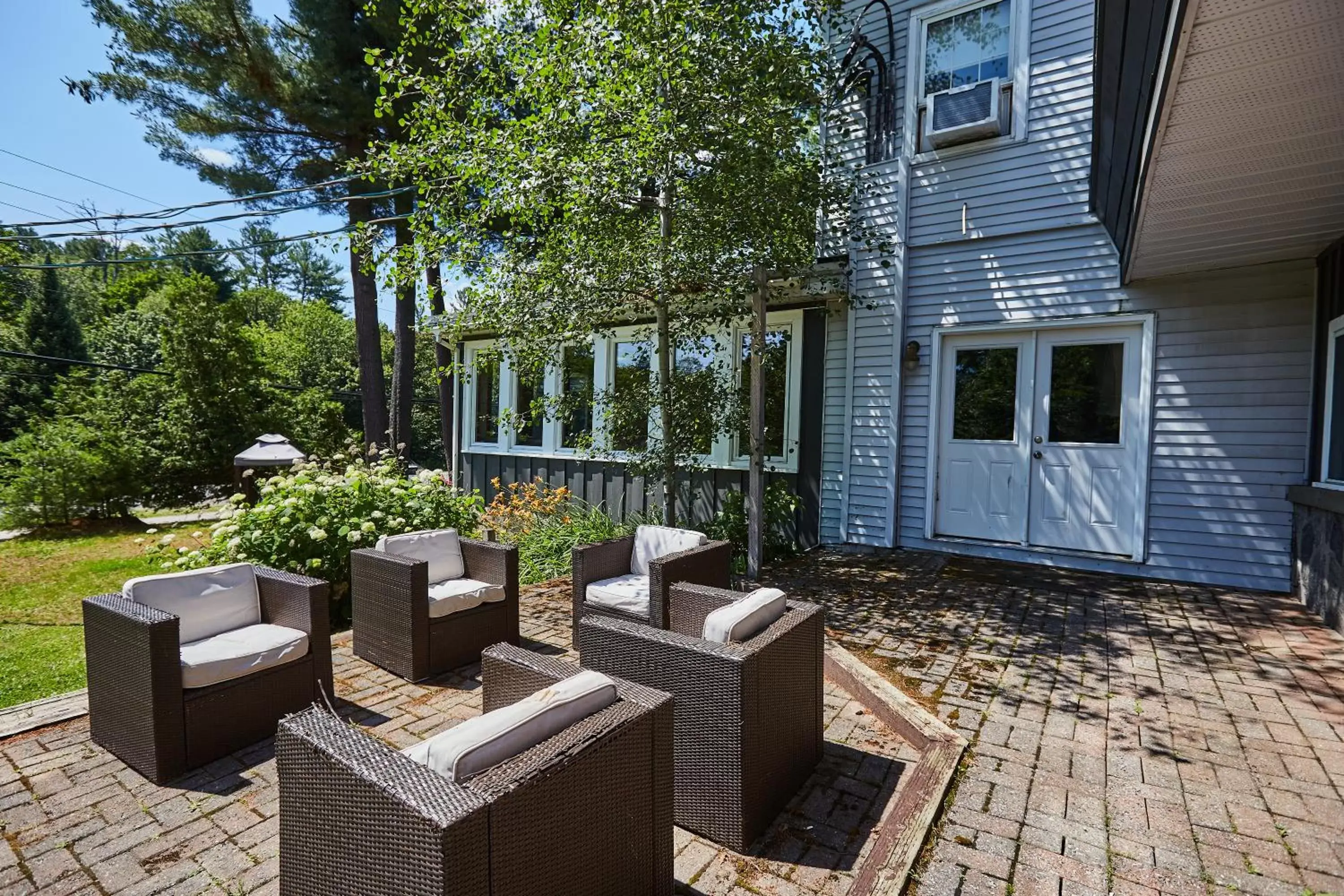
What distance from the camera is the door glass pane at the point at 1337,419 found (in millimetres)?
4234

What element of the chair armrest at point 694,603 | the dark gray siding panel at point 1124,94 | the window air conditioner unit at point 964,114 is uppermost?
the window air conditioner unit at point 964,114

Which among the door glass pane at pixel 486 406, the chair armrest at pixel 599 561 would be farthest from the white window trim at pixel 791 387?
the door glass pane at pixel 486 406

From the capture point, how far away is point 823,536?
660 cm

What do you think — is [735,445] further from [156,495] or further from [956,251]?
[156,495]

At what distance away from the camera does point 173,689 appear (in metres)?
2.42

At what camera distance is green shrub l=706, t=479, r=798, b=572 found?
617 centimetres

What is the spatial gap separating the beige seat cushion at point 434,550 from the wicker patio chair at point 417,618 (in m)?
0.06

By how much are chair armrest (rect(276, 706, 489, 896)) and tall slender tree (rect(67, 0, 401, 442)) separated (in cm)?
813

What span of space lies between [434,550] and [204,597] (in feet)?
3.81

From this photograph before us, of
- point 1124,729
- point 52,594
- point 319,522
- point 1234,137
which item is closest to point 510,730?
point 1124,729

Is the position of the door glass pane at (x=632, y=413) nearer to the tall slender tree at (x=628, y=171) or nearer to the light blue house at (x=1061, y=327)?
the tall slender tree at (x=628, y=171)

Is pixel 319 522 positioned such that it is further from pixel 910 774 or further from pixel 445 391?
pixel 445 391

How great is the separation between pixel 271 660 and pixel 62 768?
0.75 metres

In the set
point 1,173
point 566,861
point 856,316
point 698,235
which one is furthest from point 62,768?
point 1,173
